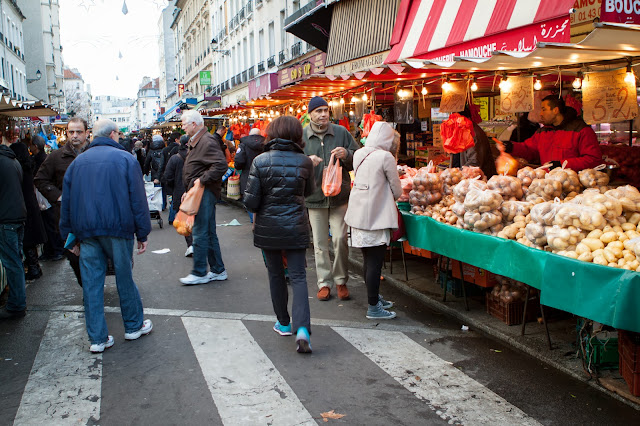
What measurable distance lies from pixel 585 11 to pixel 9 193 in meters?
7.32

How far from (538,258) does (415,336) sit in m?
1.55

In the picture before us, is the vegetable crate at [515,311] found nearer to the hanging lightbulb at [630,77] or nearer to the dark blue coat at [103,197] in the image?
the hanging lightbulb at [630,77]

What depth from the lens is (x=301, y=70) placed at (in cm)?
1769

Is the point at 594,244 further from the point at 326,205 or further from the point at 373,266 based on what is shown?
the point at 326,205

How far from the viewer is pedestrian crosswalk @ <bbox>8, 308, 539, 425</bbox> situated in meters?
3.99

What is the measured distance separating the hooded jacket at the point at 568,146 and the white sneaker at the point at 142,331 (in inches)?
190

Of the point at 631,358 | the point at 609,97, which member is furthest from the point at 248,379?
the point at 609,97

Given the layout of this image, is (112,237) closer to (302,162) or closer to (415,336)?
(302,162)

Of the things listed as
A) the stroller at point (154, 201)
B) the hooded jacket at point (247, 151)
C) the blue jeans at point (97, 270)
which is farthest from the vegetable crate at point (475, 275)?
the stroller at point (154, 201)

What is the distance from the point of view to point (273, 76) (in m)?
18.6

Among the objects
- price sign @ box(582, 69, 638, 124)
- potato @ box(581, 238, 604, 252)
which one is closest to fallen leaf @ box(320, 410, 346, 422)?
potato @ box(581, 238, 604, 252)

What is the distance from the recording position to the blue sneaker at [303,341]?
511 centimetres

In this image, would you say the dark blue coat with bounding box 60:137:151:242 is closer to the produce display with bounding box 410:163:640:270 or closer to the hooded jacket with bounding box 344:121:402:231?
the hooded jacket with bounding box 344:121:402:231

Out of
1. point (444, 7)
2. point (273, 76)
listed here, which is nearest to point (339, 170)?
point (444, 7)
